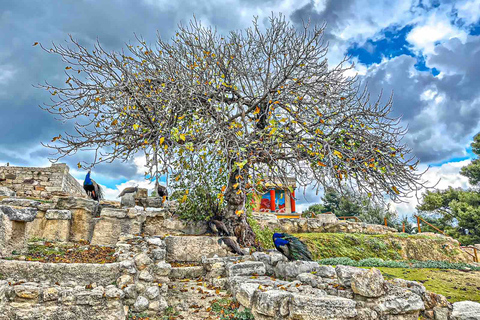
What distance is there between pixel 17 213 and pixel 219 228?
4329mm

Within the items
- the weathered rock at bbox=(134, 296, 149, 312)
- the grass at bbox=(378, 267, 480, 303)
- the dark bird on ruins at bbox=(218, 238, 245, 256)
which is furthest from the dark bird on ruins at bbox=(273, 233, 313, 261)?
the weathered rock at bbox=(134, 296, 149, 312)

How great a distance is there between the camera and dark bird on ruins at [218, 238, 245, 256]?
710cm

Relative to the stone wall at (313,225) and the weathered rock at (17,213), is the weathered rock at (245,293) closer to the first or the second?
the weathered rock at (17,213)

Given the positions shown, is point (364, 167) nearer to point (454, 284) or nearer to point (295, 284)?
point (454, 284)

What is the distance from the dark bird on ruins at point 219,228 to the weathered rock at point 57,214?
351 centimetres

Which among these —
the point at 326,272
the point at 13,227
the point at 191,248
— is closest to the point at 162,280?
the point at 191,248

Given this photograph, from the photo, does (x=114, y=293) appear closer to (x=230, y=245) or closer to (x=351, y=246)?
(x=230, y=245)

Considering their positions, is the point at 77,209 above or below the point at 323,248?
above

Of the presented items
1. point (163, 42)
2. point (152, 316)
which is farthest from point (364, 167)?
point (163, 42)

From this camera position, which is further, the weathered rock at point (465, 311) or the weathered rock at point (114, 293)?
the weathered rock at point (114, 293)

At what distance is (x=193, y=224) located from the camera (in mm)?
8031

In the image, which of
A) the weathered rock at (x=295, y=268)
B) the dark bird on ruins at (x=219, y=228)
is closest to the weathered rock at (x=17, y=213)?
the dark bird on ruins at (x=219, y=228)

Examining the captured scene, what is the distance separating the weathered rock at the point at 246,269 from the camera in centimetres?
591

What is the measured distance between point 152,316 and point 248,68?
21.9 ft
